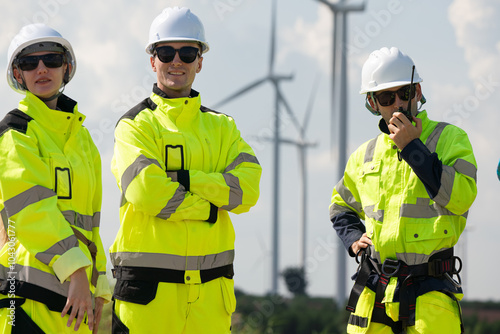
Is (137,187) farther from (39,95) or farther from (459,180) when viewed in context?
(459,180)

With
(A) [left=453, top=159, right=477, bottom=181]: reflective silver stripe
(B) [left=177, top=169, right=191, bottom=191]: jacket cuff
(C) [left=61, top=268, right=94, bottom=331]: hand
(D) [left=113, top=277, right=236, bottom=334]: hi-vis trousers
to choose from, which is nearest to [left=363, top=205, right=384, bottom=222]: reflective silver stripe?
(A) [left=453, top=159, right=477, bottom=181]: reflective silver stripe

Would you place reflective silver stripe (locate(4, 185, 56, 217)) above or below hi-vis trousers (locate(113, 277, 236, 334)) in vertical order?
above

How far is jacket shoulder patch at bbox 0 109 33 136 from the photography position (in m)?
5.41

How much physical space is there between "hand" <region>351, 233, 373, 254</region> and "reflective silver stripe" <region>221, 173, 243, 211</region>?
113 cm

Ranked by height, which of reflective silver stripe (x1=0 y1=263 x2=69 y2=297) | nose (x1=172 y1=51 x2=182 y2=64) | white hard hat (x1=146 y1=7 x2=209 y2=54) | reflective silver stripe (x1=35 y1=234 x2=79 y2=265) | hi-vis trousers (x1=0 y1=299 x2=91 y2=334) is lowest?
hi-vis trousers (x1=0 y1=299 x2=91 y2=334)

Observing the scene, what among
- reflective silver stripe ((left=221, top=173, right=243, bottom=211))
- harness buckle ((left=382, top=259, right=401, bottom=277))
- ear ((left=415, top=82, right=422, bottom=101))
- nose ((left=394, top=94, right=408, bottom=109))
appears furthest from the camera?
ear ((left=415, top=82, right=422, bottom=101))

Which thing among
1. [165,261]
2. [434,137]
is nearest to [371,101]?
[434,137]

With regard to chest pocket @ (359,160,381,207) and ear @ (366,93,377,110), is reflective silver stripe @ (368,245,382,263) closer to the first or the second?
chest pocket @ (359,160,381,207)

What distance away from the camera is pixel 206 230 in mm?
6062

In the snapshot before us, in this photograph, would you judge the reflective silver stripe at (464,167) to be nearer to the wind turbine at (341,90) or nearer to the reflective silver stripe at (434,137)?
the reflective silver stripe at (434,137)

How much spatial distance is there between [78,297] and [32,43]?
1.84m

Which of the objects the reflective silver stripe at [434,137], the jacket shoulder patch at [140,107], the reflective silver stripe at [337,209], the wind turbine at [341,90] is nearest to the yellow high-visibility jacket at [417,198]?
the reflective silver stripe at [434,137]

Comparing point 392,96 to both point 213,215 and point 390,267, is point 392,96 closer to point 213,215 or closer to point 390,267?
point 390,267

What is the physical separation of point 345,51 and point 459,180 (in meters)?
23.5
